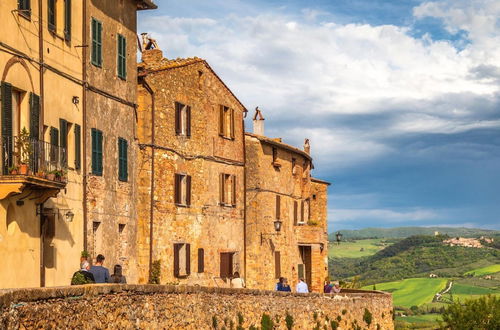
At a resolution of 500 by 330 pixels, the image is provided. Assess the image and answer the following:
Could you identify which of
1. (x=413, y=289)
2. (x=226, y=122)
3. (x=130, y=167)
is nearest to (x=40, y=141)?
(x=130, y=167)

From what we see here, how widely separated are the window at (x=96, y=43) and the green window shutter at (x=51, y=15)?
294 centimetres

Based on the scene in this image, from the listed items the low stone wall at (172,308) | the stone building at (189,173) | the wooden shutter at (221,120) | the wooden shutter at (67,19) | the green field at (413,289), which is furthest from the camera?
the green field at (413,289)

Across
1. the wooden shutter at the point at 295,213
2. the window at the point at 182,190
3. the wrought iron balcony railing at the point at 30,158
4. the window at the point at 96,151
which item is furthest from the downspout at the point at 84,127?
the wooden shutter at the point at 295,213

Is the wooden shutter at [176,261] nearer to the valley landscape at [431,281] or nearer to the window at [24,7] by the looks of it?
the window at [24,7]

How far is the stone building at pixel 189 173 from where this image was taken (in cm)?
3133

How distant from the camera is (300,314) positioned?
29.6 m

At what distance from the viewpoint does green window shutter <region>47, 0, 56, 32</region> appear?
899 inches

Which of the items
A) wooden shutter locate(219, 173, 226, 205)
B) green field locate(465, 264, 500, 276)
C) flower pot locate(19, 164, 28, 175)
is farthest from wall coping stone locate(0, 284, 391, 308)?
green field locate(465, 264, 500, 276)

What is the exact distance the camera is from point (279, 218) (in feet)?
139

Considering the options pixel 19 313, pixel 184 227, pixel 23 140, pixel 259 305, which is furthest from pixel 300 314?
pixel 19 313

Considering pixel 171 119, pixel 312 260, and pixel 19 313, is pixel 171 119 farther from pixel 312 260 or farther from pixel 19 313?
pixel 19 313

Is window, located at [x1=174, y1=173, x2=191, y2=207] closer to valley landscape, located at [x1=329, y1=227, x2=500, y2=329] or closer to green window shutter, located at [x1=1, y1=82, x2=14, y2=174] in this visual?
green window shutter, located at [x1=1, y1=82, x2=14, y2=174]

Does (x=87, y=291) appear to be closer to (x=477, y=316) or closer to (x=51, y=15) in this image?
(x=51, y=15)

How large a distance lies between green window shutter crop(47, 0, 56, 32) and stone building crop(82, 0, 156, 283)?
2.40 m
